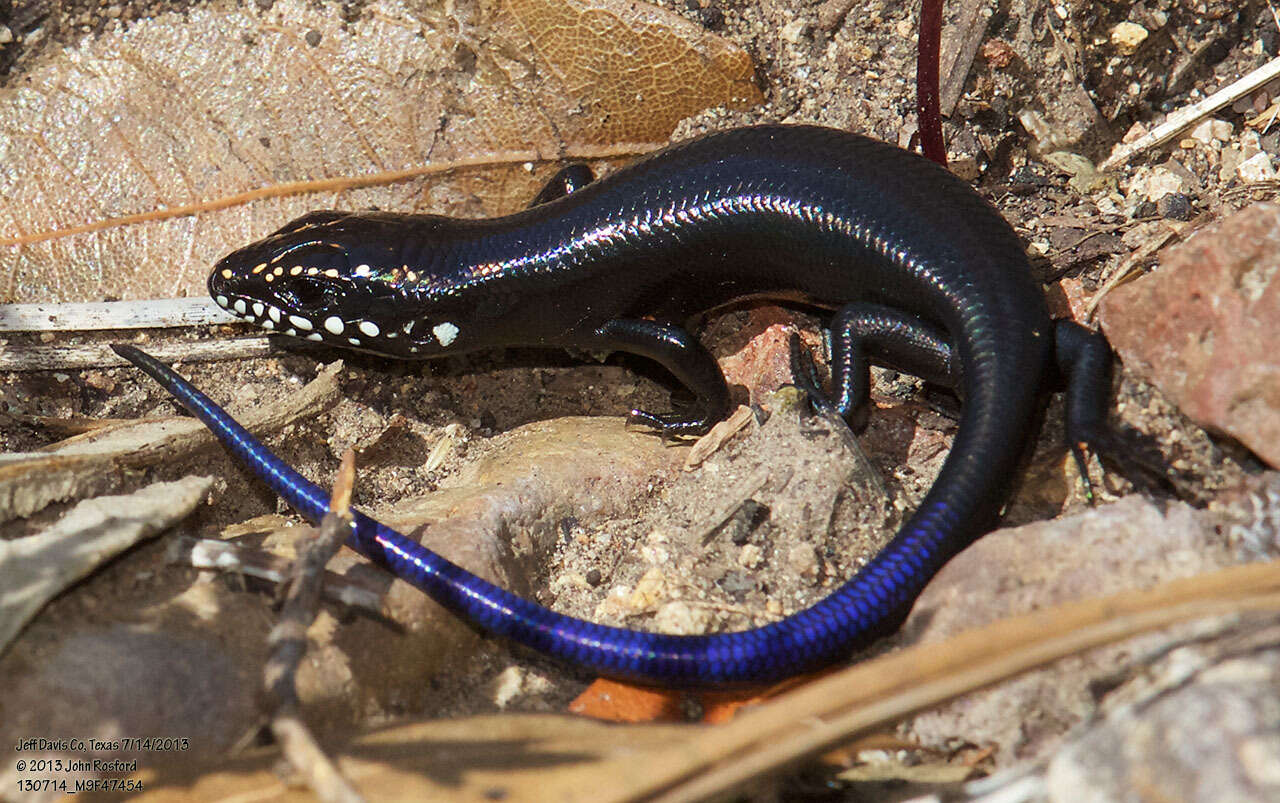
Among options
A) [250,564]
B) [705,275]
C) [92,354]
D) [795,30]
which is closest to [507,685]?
[250,564]

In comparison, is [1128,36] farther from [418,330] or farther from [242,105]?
[242,105]

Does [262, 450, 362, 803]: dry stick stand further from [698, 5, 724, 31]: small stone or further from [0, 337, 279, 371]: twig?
[698, 5, 724, 31]: small stone

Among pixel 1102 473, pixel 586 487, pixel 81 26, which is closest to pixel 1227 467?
pixel 1102 473

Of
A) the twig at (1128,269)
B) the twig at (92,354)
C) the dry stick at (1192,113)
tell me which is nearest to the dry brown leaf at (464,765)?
the twig at (92,354)

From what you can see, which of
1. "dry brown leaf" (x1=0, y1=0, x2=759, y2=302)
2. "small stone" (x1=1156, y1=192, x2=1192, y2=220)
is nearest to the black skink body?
"dry brown leaf" (x1=0, y1=0, x2=759, y2=302)

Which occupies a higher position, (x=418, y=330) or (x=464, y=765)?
(x=418, y=330)

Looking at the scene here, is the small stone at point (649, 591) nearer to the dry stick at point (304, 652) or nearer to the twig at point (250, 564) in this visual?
the twig at point (250, 564)
